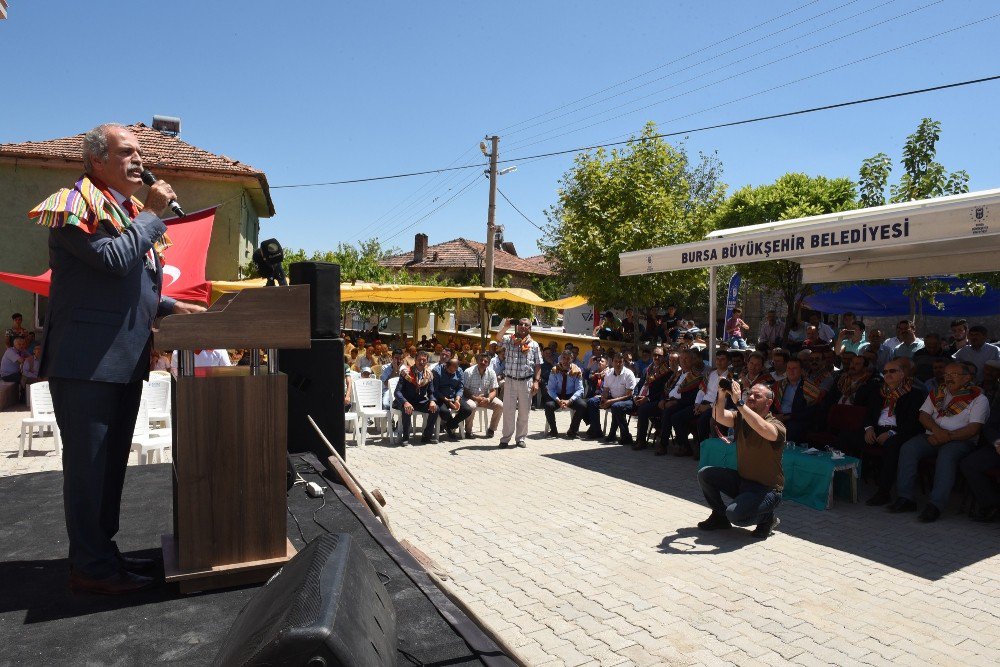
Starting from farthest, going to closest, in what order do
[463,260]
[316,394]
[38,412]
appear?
[463,260] → [38,412] → [316,394]

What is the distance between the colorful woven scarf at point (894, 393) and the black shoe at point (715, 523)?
7.61 ft

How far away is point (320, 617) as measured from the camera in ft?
5.18

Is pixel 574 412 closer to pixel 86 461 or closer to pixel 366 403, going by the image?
pixel 366 403

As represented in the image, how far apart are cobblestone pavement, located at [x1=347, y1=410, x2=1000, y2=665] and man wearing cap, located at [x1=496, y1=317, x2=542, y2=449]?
2.25m

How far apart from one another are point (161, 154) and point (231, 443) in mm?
16974

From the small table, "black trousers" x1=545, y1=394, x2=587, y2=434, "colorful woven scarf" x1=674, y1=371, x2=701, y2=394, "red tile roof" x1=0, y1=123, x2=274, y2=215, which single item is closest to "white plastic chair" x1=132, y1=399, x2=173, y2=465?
"black trousers" x1=545, y1=394, x2=587, y2=434

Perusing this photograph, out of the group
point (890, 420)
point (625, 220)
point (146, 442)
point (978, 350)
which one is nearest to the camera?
point (890, 420)

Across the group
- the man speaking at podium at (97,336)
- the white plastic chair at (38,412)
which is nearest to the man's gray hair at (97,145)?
the man speaking at podium at (97,336)

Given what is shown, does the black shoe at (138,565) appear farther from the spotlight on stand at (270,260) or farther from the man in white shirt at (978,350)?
the man in white shirt at (978,350)

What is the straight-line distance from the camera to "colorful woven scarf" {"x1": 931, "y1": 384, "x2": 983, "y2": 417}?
6.31 meters

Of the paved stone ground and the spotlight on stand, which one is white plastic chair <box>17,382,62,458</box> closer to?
the paved stone ground

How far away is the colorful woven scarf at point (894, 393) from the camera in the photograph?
695 centimetres

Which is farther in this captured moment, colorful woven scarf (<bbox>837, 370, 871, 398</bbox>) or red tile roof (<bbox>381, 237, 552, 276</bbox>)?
red tile roof (<bbox>381, 237, 552, 276</bbox>)

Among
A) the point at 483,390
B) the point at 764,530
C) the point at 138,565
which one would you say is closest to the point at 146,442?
the point at 138,565
